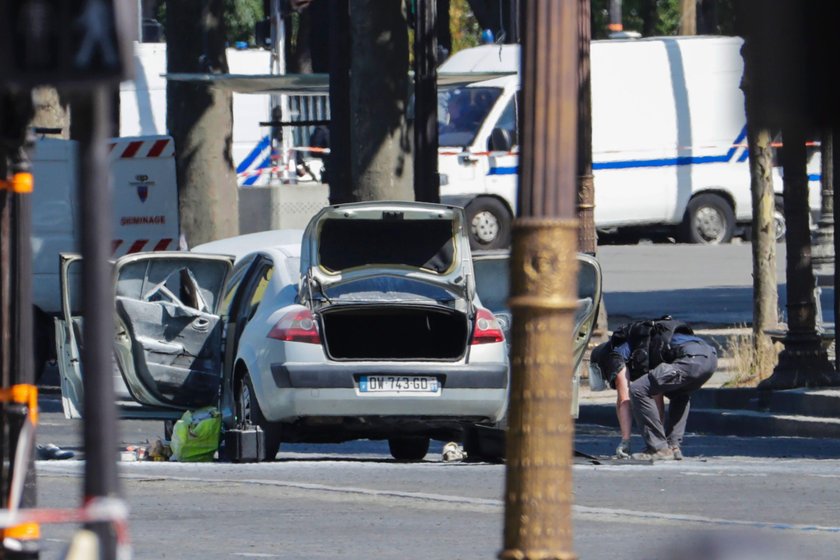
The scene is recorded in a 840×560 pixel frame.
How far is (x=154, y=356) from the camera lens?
41.6 feet

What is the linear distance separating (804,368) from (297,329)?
17.0ft

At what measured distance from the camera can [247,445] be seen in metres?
11.9

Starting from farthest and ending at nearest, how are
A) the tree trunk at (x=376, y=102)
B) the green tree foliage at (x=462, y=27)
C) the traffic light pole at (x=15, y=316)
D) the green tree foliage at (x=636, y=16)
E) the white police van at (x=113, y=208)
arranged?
the green tree foliage at (x=462, y=27)
the green tree foliage at (x=636, y=16)
the white police van at (x=113, y=208)
the tree trunk at (x=376, y=102)
the traffic light pole at (x=15, y=316)

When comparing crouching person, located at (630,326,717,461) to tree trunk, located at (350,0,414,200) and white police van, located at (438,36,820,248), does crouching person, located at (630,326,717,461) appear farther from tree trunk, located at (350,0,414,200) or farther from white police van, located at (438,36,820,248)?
white police van, located at (438,36,820,248)

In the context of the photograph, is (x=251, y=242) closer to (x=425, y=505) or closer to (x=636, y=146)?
(x=425, y=505)

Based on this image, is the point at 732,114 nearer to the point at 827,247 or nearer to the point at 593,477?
the point at 593,477

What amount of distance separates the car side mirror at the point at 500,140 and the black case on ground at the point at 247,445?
1611cm

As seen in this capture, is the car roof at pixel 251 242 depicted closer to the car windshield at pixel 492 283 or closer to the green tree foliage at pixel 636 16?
the car windshield at pixel 492 283

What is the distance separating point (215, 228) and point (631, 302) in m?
5.24

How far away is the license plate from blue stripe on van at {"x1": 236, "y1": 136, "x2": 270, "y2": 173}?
20.9m

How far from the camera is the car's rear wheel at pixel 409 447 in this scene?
13.1 meters

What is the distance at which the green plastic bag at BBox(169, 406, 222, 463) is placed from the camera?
12.3 m

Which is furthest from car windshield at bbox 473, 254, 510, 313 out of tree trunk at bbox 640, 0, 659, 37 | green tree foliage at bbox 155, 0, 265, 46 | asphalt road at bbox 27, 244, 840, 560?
green tree foliage at bbox 155, 0, 265, 46

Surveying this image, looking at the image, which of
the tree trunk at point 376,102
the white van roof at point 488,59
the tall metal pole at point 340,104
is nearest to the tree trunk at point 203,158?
the tall metal pole at point 340,104
